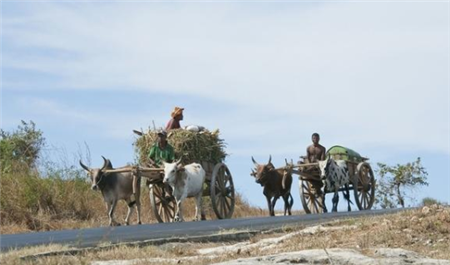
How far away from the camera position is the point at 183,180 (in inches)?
925

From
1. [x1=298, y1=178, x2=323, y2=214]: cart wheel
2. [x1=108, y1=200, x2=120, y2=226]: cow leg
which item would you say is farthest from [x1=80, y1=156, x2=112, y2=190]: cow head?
[x1=298, y1=178, x2=323, y2=214]: cart wheel

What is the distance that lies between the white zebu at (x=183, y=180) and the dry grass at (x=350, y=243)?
21.6 ft

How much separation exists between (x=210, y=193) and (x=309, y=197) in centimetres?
555

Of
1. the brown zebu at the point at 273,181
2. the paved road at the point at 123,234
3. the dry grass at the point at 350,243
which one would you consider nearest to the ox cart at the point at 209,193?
the brown zebu at the point at 273,181

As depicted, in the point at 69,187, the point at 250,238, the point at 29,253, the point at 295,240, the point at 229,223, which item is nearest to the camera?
the point at 29,253

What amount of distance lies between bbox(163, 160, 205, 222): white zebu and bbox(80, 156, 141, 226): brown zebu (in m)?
0.75

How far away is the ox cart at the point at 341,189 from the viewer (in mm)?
29031

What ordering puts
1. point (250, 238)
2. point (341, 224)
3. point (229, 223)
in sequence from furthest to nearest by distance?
1. point (229, 223)
2. point (341, 224)
3. point (250, 238)

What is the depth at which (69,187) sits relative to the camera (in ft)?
86.2

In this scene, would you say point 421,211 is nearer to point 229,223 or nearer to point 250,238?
point 250,238

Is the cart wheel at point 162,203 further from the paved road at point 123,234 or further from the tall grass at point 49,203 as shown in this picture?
the paved road at point 123,234

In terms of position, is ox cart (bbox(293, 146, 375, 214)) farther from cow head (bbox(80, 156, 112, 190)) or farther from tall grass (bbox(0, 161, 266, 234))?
cow head (bbox(80, 156, 112, 190))

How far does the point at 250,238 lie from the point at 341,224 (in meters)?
2.02

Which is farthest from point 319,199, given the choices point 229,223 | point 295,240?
point 295,240
